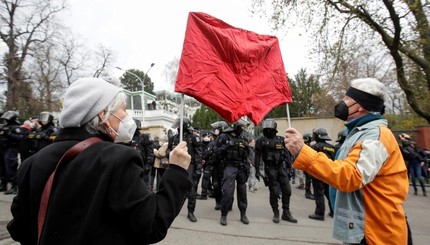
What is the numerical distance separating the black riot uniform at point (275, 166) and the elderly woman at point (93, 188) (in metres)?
5.65

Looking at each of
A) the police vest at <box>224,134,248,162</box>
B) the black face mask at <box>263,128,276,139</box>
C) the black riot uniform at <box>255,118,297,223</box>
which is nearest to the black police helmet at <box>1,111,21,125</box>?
the police vest at <box>224,134,248,162</box>

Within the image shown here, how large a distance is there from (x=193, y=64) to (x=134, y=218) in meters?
1.92

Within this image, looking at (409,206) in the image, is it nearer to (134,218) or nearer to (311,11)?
(311,11)

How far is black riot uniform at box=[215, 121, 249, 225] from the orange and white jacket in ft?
14.1

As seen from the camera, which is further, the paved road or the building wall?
the building wall

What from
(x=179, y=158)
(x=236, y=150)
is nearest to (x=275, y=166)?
(x=236, y=150)

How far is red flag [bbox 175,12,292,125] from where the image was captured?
2.99 m

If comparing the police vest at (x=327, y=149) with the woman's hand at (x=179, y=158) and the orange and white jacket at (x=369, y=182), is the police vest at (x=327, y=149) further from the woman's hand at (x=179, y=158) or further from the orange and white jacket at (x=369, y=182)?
the woman's hand at (x=179, y=158)

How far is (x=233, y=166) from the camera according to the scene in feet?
22.1

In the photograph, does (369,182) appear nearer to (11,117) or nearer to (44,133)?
(44,133)

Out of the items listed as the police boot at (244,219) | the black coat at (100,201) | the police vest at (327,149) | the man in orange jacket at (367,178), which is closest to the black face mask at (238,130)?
the police boot at (244,219)

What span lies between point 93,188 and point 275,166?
615 cm

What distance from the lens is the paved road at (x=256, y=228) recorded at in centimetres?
530

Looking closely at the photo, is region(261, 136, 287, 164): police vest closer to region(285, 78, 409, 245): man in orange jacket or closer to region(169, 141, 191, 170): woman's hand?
region(285, 78, 409, 245): man in orange jacket
